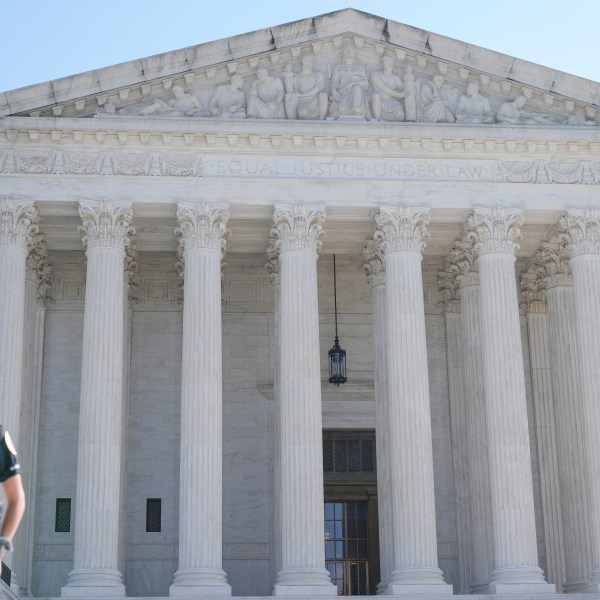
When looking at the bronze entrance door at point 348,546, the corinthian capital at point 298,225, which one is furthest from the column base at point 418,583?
the corinthian capital at point 298,225

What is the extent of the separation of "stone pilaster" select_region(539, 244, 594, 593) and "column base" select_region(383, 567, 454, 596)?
5.42 metres

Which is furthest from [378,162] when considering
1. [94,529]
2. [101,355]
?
[94,529]

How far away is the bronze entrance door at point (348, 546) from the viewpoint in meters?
38.9

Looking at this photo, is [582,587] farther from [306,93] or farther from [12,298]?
[12,298]

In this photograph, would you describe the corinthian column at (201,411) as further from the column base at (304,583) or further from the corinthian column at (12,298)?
the corinthian column at (12,298)

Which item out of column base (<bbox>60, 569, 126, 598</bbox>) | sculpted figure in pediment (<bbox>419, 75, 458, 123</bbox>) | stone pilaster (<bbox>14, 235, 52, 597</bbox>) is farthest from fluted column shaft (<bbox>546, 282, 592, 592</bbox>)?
stone pilaster (<bbox>14, 235, 52, 597</bbox>)

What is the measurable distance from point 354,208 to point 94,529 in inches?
451

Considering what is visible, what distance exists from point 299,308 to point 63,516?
1037 centimetres

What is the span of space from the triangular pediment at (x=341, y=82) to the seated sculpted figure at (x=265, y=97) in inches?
1.1

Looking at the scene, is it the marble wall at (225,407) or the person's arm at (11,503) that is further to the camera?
the marble wall at (225,407)

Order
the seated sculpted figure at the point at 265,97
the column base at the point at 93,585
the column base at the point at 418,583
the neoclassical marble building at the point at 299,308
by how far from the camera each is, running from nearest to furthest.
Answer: the column base at the point at 93,585 → the column base at the point at 418,583 → the neoclassical marble building at the point at 299,308 → the seated sculpted figure at the point at 265,97

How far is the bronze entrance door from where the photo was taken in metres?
38.9

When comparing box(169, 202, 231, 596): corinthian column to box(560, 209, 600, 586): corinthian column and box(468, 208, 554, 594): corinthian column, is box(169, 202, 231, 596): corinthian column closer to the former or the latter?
box(468, 208, 554, 594): corinthian column

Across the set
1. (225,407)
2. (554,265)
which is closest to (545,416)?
(554,265)
